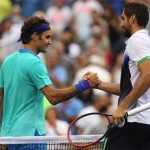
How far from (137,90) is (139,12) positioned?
0.81 metres

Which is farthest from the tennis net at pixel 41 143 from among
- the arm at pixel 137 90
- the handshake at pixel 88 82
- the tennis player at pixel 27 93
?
the arm at pixel 137 90

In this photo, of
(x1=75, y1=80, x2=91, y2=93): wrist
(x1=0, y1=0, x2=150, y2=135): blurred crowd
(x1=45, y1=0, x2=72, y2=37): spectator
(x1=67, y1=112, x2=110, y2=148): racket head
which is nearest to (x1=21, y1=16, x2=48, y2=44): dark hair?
(x1=75, y1=80, x2=91, y2=93): wrist

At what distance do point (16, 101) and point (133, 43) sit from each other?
1.37 metres

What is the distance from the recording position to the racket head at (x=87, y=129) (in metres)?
7.85

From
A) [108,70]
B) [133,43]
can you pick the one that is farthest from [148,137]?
[108,70]

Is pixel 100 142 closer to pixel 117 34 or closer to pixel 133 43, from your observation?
pixel 133 43

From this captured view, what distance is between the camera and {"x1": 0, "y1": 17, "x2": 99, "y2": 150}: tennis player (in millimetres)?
7914

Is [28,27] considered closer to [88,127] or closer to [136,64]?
[88,127]

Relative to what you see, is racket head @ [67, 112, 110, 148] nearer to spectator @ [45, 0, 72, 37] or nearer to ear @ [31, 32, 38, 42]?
ear @ [31, 32, 38, 42]

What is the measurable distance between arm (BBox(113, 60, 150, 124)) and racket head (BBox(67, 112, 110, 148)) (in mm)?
544

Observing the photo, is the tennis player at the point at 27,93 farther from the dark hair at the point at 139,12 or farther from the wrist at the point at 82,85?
the dark hair at the point at 139,12

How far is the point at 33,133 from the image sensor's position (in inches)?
314

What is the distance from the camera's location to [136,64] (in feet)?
24.1

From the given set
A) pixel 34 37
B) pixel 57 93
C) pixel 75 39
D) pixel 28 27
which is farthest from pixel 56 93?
pixel 75 39
